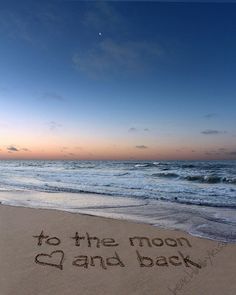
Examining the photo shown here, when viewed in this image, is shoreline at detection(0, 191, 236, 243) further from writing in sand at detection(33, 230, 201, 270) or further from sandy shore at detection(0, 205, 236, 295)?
writing in sand at detection(33, 230, 201, 270)

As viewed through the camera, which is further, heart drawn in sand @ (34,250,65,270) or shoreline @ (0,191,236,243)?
shoreline @ (0,191,236,243)

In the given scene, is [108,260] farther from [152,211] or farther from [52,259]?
[152,211]

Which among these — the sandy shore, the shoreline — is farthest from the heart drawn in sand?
the shoreline

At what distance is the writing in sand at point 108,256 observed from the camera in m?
3.82

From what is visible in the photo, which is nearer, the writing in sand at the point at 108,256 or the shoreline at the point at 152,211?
the writing in sand at the point at 108,256

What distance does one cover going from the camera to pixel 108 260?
3926 millimetres

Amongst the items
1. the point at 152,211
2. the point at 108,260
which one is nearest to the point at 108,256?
the point at 108,260

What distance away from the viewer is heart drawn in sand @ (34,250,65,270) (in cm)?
375

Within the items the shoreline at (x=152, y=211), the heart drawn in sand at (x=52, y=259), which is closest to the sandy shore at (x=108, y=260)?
the heart drawn in sand at (x=52, y=259)

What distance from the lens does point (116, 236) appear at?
4777 mm

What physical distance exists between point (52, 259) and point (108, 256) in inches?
24.2

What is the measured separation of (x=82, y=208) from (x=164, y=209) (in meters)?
1.64

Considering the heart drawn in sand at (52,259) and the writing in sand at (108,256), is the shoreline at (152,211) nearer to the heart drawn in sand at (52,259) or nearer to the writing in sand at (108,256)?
the writing in sand at (108,256)

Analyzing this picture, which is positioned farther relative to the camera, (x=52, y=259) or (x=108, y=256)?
(x=108, y=256)
